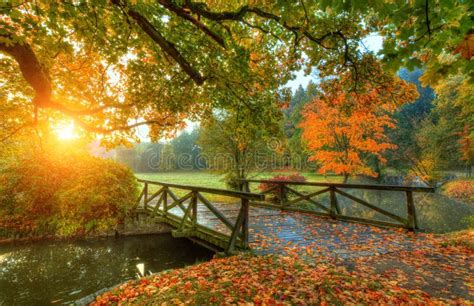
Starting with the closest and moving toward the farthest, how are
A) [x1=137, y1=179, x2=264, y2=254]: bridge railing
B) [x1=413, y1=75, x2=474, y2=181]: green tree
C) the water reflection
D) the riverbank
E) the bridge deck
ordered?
the riverbank
the bridge deck
[x1=137, y1=179, x2=264, y2=254]: bridge railing
the water reflection
[x1=413, y1=75, x2=474, y2=181]: green tree

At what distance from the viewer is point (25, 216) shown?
11609 millimetres

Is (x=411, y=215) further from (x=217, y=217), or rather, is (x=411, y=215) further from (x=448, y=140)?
(x=448, y=140)

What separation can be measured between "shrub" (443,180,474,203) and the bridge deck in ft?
64.3

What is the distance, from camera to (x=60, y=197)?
38.5 ft

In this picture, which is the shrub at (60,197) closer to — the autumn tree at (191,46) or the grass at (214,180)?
the autumn tree at (191,46)

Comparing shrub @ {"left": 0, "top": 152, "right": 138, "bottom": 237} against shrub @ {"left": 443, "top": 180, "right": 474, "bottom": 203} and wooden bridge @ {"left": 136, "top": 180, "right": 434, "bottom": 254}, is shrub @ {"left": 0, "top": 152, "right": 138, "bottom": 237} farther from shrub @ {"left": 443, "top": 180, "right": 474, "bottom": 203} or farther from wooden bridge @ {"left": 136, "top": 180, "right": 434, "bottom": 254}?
shrub @ {"left": 443, "top": 180, "right": 474, "bottom": 203}

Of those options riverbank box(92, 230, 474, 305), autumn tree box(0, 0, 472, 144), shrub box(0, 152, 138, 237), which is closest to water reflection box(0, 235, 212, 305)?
shrub box(0, 152, 138, 237)

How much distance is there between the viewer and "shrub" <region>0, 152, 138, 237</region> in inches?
452

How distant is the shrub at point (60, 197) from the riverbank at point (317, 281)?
25.1ft

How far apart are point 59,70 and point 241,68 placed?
6.53 m

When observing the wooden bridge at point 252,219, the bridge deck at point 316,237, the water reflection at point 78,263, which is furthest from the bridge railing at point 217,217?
the water reflection at point 78,263

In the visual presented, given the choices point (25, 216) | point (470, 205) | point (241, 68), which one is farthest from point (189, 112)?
point (470, 205)

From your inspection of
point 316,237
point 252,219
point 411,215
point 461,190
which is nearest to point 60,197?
point 252,219

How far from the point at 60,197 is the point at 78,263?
13.6 feet
